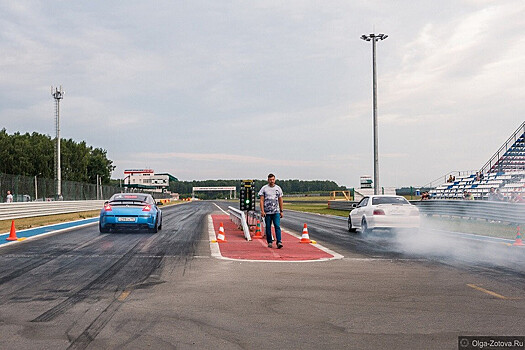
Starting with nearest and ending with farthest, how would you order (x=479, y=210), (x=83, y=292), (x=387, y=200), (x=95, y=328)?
(x=95, y=328), (x=83, y=292), (x=387, y=200), (x=479, y=210)

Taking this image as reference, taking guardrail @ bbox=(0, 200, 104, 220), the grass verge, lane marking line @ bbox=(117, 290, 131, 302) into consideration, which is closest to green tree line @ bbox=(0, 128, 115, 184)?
guardrail @ bbox=(0, 200, 104, 220)

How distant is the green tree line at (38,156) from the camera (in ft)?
291

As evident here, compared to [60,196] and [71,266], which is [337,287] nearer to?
[71,266]

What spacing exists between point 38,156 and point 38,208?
224 ft

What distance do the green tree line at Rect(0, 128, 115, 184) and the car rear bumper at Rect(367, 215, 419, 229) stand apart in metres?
83.5

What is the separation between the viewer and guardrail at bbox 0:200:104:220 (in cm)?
2420

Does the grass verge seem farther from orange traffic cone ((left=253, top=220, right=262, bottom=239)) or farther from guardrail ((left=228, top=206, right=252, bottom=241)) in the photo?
orange traffic cone ((left=253, top=220, right=262, bottom=239))

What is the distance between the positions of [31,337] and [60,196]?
32002mm

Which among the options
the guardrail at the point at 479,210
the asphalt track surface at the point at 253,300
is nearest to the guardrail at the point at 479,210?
the guardrail at the point at 479,210

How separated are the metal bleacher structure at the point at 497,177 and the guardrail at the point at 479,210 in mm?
6169

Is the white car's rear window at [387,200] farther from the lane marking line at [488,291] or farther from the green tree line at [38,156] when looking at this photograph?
the green tree line at [38,156]

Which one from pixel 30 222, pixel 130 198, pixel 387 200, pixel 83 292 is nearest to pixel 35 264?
pixel 83 292

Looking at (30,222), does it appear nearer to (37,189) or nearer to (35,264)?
(37,189)

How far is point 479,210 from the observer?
77.0 ft
